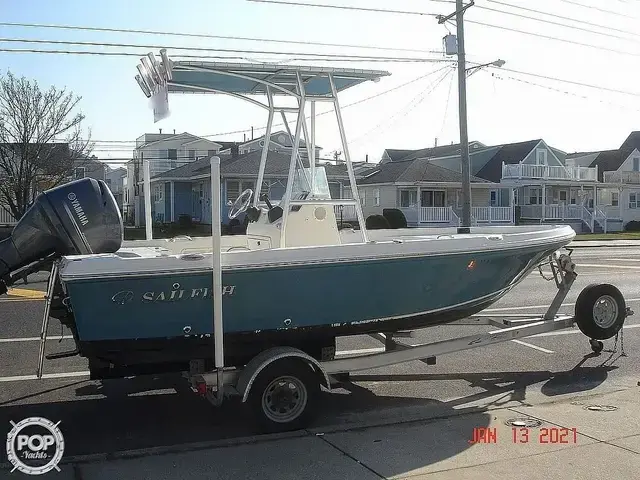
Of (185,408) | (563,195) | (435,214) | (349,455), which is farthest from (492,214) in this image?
(349,455)

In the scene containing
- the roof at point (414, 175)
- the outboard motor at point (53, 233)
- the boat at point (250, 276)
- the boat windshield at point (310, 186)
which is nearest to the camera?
the boat at point (250, 276)

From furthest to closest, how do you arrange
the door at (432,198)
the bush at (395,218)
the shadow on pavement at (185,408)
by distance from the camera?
the door at (432,198) → the bush at (395,218) → the shadow on pavement at (185,408)

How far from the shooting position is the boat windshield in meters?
7.18

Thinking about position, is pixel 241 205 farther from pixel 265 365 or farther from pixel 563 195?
pixel 563 195

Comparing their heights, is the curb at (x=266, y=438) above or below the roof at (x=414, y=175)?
below

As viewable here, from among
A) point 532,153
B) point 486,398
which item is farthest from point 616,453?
point 532,153

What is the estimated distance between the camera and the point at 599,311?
8.26 m

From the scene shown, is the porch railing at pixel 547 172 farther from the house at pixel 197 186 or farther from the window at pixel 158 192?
the window at pixel 158 192

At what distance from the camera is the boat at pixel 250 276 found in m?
5.47

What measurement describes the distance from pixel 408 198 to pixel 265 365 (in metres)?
38.0

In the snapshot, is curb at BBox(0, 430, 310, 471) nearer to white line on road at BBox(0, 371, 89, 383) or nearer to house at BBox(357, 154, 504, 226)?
white line on road at BBox(0, 371, 89, 383)

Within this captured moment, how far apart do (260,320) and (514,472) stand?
221 cm

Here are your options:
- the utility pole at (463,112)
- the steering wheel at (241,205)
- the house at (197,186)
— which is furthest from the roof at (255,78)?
the house at (197,186)

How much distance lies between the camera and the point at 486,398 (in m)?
6.87
